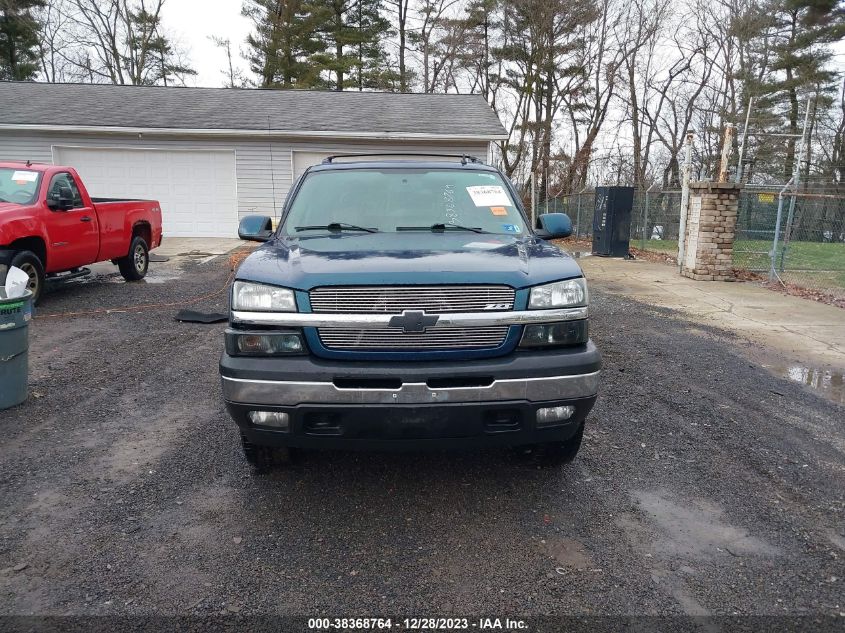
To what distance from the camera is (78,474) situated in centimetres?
351

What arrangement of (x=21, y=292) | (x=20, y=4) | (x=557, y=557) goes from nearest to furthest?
(x=557, y=557) → (x=21, y=292) → (x=20, y=4)

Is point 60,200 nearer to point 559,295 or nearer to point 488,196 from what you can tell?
point 488,196

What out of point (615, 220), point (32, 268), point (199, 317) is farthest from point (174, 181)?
point (615, 220)

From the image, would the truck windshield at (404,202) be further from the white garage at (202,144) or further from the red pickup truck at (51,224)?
the white garage at (202,144)

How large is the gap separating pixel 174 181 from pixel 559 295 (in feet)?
54.1

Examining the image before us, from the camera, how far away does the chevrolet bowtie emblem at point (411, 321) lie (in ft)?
9.17

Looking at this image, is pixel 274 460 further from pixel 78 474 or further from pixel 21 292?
pixel 21 292

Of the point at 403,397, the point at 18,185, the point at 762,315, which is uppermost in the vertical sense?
the point at 18,185

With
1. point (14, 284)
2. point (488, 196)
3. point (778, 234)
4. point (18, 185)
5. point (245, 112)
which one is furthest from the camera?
point (245, 112)

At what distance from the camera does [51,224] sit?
7824 mm

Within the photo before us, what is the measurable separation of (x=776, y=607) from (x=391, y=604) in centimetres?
157

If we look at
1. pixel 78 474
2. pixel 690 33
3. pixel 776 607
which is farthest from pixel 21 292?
pixel 690 33

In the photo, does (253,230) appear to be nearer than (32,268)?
Yes

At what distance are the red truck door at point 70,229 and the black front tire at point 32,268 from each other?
0.25m
